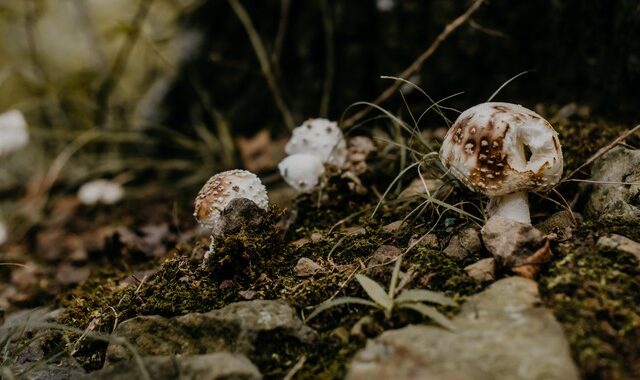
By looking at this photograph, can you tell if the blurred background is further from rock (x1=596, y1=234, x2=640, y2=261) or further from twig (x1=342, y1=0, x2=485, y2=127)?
rock (x1=596, y1=234, x2=640, y2=261)

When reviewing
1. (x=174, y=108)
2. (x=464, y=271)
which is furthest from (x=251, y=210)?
(x=174, y=108)

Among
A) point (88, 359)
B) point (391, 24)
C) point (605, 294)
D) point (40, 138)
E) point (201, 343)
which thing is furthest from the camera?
point (40, 138)

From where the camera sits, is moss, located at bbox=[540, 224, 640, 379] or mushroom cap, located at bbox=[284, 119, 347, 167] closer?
moss, located at bbox=[540, 224, 640, 379]

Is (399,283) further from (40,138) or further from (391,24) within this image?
(40,138)

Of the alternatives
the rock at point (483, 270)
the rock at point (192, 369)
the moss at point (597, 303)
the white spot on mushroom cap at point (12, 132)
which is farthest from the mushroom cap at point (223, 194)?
the white spot on mushroom cap at point (12, 132)

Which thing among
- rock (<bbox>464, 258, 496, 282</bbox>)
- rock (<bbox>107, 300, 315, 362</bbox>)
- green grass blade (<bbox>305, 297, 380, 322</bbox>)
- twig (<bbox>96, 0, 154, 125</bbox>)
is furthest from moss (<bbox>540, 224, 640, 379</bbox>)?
twig (<bbox>96, 0, 154, 125</bbox>)

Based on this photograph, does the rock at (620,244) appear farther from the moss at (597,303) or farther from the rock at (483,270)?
the rock at (483,270)

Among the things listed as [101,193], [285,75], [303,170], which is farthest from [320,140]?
[101,193]
